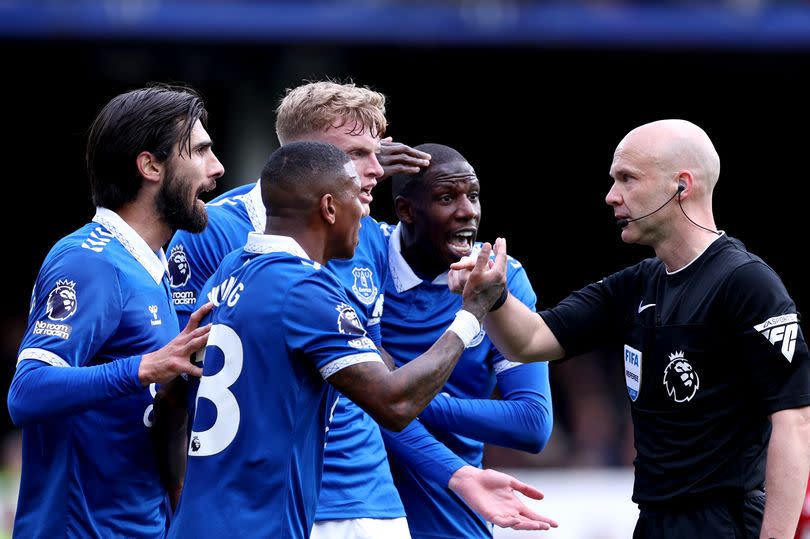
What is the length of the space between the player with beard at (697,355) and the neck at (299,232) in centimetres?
65

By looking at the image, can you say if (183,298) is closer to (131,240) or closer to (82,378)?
(131,240)

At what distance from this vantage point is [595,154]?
49.5 feet

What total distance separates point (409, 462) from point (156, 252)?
1.34 metres

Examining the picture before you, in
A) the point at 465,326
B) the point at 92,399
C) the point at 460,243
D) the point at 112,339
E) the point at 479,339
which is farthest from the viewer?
the point at 460,243

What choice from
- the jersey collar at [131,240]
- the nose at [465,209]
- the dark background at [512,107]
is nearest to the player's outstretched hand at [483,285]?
the nose at [465,209]

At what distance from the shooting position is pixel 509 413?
4.69m

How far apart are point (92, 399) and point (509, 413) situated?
176cm

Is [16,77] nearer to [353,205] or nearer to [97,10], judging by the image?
[97,10]

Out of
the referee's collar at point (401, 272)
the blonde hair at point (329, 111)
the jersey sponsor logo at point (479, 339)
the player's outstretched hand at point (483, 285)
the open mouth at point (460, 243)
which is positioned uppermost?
the blonde hair at point (329, 111)

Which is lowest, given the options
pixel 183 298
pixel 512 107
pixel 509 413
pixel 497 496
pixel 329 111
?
pixel 497 496

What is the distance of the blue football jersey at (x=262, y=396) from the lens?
3336 millimetres

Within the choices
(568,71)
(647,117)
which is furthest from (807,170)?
(568,71)

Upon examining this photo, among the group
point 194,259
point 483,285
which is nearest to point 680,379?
point 483,285

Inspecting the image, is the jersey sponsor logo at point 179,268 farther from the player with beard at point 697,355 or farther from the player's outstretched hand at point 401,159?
the player with beard at point 697,355
